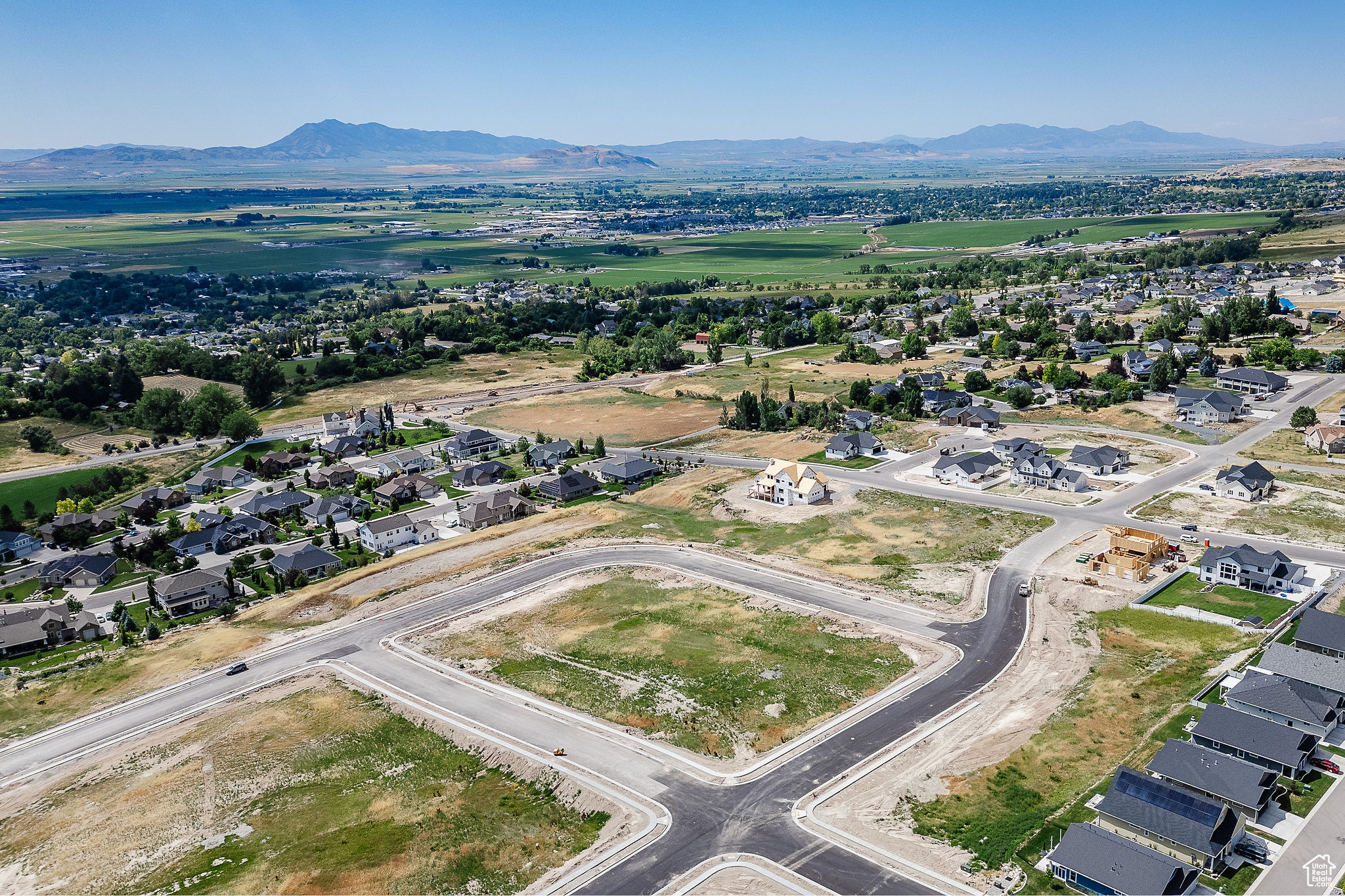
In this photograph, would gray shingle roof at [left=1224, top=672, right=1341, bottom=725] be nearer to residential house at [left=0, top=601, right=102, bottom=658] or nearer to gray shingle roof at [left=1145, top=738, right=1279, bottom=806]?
gray shingle roof at [left=1145, top=738, right=1279, bottom=806]

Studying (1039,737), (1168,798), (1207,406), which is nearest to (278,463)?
(1039,737)

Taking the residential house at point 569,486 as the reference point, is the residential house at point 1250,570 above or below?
above

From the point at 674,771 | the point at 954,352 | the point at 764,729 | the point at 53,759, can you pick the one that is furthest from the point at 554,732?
the point at 954,352

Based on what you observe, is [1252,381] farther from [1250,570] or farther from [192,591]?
[192,591]

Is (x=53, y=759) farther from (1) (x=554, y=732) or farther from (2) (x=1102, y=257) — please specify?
(2) (x=1102, y=257)

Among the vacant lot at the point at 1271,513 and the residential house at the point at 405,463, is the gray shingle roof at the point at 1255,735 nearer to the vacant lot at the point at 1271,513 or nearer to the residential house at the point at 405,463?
the vacant lot at the point at 1271,513

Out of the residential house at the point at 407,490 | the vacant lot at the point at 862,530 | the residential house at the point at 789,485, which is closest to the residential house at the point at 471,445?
the residential house at the point at 407,490

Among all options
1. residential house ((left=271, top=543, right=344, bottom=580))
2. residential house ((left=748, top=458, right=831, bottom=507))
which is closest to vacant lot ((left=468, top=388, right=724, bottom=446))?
residential house ((left=748, top=458, right=831, bottom=507))
